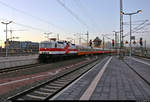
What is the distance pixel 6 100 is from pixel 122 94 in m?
4.44

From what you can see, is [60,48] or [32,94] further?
[60,48]

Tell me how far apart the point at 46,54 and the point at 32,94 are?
1697cm

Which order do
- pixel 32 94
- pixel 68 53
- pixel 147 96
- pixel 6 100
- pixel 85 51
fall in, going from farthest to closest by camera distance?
pixel 85 51, pixel 68 53, pixel 32 94, pixel 147 96, pixel 6 100

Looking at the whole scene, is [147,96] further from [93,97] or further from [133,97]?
[93,97]

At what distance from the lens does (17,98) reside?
5.94 m

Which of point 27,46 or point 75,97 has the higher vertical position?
point 27,46

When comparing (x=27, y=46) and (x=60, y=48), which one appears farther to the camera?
(x=27, y=46)

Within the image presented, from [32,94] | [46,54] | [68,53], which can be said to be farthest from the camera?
[68,53]

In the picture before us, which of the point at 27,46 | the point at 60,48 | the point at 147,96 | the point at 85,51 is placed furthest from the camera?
the point at 85,51

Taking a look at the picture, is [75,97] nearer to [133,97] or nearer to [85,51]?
[133,97]

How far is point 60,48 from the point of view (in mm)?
26094

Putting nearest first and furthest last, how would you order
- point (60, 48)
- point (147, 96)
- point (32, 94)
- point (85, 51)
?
point (147, 96) < point (32, 94) < point (60, 48) < point (85, 51)

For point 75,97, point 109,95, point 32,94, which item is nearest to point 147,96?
point 109,95

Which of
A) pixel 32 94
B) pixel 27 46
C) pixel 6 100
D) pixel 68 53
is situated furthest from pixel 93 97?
pixel 27 46
